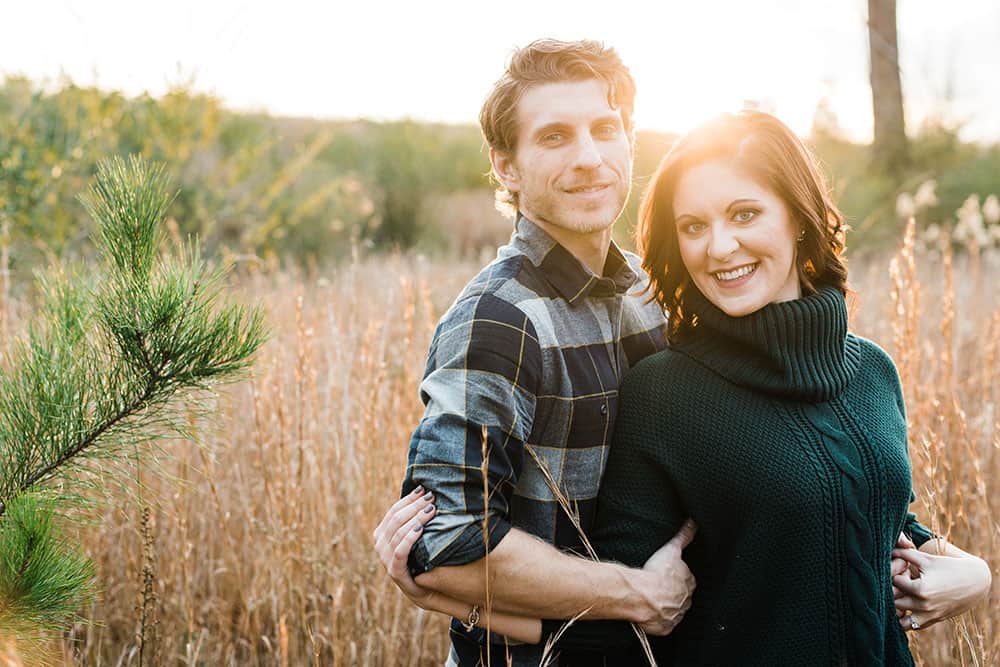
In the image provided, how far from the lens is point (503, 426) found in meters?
1.55

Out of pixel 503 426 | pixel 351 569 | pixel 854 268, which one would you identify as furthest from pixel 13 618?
pixel 854 268

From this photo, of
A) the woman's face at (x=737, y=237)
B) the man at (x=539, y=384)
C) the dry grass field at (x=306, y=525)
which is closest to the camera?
the man at (x=539, y=384)

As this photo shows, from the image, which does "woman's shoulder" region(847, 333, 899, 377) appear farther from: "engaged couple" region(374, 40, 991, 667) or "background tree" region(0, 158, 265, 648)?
"background tree" region(0, 158, 265, 648)

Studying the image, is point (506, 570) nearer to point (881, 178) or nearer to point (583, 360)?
point (583, 360)

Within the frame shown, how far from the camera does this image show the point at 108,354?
4.95ft

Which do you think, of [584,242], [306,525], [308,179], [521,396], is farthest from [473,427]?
[308,179]

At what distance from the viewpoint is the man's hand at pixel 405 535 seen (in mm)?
1527

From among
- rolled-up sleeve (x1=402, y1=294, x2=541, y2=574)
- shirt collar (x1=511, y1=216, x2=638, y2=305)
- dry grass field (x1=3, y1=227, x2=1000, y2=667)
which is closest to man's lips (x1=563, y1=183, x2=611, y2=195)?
shirt collar (x1=511, y1=216, x2=638, y2=305)

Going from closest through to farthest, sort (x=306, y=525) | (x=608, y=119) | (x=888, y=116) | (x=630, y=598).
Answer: (x=630, y=598), (x=608, y=119), (x=306, y=525), (x=888, y=116)

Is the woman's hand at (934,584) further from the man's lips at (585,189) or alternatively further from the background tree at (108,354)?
the background tree at (108,354)

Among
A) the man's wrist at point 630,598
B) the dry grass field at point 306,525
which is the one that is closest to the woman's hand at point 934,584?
the dry grass field at point 306,525

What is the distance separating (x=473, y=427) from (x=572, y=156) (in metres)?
0.65

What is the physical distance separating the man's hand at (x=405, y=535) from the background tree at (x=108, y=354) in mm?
423

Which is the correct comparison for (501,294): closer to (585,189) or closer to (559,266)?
(559,266)
